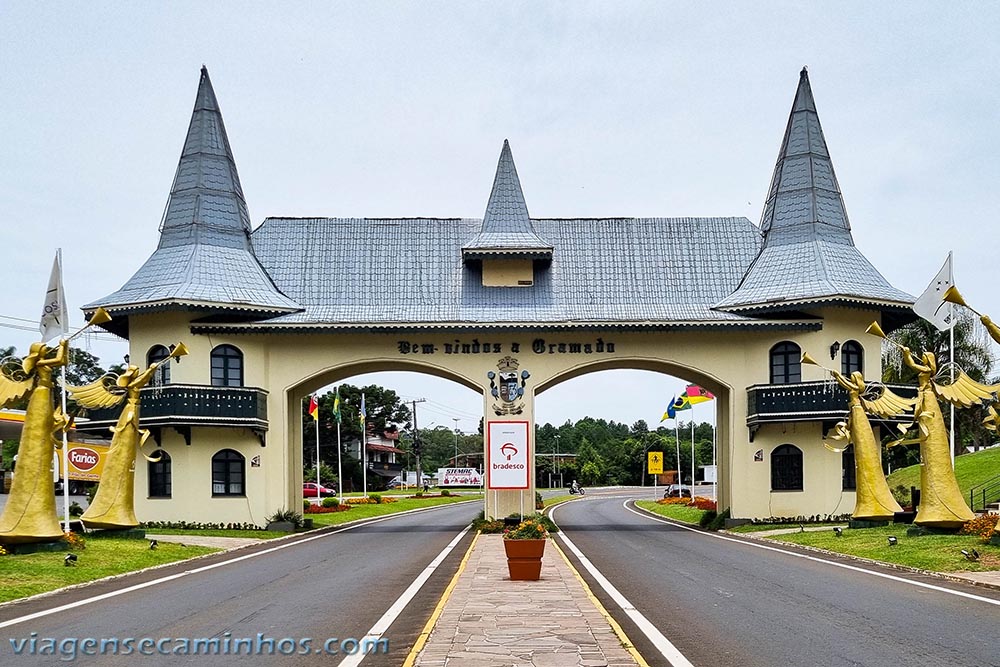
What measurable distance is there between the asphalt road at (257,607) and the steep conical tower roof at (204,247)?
503 inches

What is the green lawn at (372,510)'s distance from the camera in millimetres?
43719

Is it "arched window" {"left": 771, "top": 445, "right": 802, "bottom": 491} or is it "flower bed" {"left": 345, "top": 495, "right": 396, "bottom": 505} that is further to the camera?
"flower bed" {"left": 345, "top": 495, "right": 396, "bottom": 505}

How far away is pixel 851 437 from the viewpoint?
95.9 ft

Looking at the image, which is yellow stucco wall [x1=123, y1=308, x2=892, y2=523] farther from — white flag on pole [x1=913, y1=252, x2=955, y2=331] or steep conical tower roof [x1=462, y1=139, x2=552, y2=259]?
white flag on pole [x1=913, y1=252, x2=955, y2=331]

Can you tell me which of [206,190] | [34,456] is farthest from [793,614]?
[206,190]

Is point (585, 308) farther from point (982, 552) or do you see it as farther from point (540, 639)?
point (540, 639)

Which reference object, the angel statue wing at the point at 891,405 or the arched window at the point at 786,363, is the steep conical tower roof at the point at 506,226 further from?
the angel statue wing at the point at 891,405

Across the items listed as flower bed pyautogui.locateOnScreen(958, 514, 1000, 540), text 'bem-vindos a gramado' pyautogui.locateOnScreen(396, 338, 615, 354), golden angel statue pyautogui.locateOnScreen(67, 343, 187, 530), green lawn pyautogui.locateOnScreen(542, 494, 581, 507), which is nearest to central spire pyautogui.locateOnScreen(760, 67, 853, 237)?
text 'bem-vindos a gramado' pyautogui.locateOnScreen(396, 338, 615, 354)

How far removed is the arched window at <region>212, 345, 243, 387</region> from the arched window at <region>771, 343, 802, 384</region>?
711 inches

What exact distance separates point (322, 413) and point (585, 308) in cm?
5327

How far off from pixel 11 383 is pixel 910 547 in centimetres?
1897

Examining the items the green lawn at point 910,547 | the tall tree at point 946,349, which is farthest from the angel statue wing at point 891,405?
the tall tree at point 946,349

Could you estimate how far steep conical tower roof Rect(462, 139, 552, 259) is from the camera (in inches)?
1464

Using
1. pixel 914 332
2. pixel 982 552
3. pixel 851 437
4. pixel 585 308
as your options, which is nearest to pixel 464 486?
pixel 914 332
